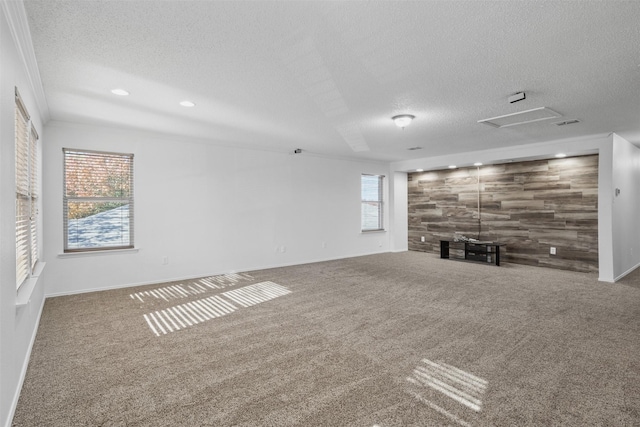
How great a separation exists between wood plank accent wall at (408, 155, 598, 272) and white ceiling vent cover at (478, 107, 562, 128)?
2519 mm

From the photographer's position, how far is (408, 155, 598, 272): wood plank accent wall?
6.00 meters

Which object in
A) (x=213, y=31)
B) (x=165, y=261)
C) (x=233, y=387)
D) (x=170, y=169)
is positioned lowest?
(x=233, y=387)

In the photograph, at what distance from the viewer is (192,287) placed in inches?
193

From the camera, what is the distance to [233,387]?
7.22 feet

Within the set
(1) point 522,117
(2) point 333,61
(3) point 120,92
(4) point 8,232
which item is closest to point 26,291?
(4) point 8,232

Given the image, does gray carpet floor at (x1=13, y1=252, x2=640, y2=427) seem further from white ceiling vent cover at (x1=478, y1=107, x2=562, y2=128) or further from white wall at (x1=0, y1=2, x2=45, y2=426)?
white ceiling vent cover at (x1=478, y1=107, x2=562, y2=128)

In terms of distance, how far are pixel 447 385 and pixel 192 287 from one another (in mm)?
3850

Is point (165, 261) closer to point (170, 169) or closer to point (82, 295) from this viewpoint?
point (82, 295)

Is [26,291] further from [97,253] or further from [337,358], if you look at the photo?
[337,358]

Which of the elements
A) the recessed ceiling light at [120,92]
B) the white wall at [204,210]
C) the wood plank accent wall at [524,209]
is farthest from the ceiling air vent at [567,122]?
the recessed ceiling light at [120,92]

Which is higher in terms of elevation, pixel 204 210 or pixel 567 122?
pixel 567 122

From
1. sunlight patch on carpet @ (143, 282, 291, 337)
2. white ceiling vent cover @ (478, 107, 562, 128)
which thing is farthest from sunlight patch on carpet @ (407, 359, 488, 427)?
white ceiling vent cover @ (478, 107, 562, 128)

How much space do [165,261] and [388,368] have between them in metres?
4.13

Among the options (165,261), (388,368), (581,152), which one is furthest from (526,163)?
(165,261)
